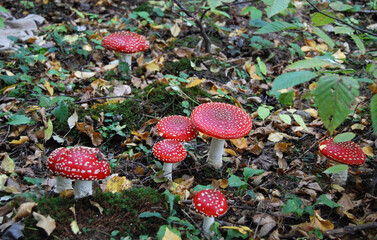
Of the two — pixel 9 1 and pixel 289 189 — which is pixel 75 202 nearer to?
pixel 289 189

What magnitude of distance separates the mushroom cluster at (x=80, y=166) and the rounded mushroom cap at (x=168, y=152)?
0.62m

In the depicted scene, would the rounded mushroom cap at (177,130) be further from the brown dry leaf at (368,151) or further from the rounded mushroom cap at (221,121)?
the brown dry leaf at (368,151)

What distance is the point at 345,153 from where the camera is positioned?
132 inches

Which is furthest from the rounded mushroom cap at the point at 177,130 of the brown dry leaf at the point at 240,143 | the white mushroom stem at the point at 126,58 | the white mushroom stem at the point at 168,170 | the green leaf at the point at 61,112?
the white mushroom stem at the point at 126,58

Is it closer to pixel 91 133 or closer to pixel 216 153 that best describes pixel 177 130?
pixel 216 153

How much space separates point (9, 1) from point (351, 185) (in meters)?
8.35

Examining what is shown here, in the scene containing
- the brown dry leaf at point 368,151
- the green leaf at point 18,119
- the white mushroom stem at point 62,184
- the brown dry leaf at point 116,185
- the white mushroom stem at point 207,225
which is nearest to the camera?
the white mushroom stem at point 207,225

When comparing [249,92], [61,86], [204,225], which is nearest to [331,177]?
[204,225]

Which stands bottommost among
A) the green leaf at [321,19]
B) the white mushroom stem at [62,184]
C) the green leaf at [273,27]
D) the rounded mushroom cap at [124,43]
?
the white mushroom stem at [62,184]

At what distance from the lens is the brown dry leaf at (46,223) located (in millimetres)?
2459

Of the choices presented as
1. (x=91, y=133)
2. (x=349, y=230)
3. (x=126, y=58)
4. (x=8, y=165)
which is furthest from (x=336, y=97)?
(x=126, y=58)

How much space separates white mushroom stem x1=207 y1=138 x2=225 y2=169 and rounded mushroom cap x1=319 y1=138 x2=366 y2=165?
1099mm

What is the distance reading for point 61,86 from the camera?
495 centimetres

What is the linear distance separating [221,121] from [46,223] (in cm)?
188
